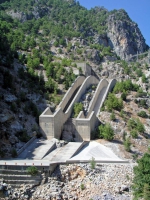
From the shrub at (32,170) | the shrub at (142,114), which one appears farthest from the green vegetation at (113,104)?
the shrub at (32,170)

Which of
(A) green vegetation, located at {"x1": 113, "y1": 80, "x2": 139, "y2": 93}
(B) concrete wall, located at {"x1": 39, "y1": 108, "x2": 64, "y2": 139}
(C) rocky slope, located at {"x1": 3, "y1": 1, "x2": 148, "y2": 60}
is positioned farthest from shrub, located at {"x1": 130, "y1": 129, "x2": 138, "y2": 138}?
(C) rocky slope, located at {"x1": 3, "y1": 1, "x2": 148, "y2": 60}

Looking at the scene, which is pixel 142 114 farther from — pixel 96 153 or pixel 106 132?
pixel 96 153

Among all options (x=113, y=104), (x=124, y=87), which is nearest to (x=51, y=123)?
(x=113, y=104)

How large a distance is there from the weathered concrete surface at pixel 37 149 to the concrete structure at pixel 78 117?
1084 millimetres

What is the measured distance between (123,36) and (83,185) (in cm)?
5447

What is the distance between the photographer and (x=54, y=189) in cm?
1304

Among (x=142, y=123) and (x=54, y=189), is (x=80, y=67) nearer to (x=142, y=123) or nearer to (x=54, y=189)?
(x=142, y=123)

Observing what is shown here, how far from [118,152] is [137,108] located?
6.45m

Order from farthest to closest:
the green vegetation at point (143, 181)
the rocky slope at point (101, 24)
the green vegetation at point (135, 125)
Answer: the rocky slope at point (101, 24), the green vegetation at point (135, 125), the green vegetation at point (143, 181)

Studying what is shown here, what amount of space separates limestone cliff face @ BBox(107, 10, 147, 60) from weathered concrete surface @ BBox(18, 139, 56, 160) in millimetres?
47484

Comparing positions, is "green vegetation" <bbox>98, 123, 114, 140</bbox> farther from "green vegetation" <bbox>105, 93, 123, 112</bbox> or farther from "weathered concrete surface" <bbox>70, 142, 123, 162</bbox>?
"green vegetation" <bbox>105, 93, 123, 112</bbox>

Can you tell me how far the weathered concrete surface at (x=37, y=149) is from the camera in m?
15.6

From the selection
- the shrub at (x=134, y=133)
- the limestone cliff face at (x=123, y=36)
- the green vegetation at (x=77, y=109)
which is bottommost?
the shrub at (x=134, y=133)

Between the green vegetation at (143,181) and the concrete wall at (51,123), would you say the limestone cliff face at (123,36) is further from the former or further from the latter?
the green vegetation at (143,181)
